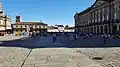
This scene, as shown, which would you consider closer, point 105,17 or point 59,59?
point 59,59

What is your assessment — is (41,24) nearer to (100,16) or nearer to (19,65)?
(100,16)

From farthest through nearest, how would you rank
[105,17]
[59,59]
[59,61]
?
[105,17]
[59,59]
[59,61]

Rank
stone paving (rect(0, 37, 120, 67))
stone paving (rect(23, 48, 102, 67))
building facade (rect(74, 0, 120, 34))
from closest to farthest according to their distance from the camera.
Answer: stone paving (rect(23, 48, 102, 67)) → stone paving (rect(0, 37, 120, 67)) → building facade (rect(74, 0, 120, 34))

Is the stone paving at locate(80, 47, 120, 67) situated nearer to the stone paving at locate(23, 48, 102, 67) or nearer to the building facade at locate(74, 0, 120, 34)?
the stone paving at locate(23, 48, 102, 67)

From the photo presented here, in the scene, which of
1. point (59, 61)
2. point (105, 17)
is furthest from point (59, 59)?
point (105, 17)

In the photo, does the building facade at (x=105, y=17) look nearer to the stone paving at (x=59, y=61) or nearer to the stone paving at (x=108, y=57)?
the stone paving at (x=108, y=57)

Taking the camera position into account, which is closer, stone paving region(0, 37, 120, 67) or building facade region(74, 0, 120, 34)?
stone paving region(0, 37, 120, 67)

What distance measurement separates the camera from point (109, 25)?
82.5 metres

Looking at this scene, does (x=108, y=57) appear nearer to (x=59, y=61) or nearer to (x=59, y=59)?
(x=59, y=59)

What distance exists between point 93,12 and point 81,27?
29.0 m

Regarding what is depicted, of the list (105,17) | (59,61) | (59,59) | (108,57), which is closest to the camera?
(59,61)

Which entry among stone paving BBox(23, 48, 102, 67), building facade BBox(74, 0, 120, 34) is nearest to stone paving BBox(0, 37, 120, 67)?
stone paving BBox(23, 48, 102, 67)

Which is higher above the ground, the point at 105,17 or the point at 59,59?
the point at 105,17

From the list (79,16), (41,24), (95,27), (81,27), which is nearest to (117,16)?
(95,27)
